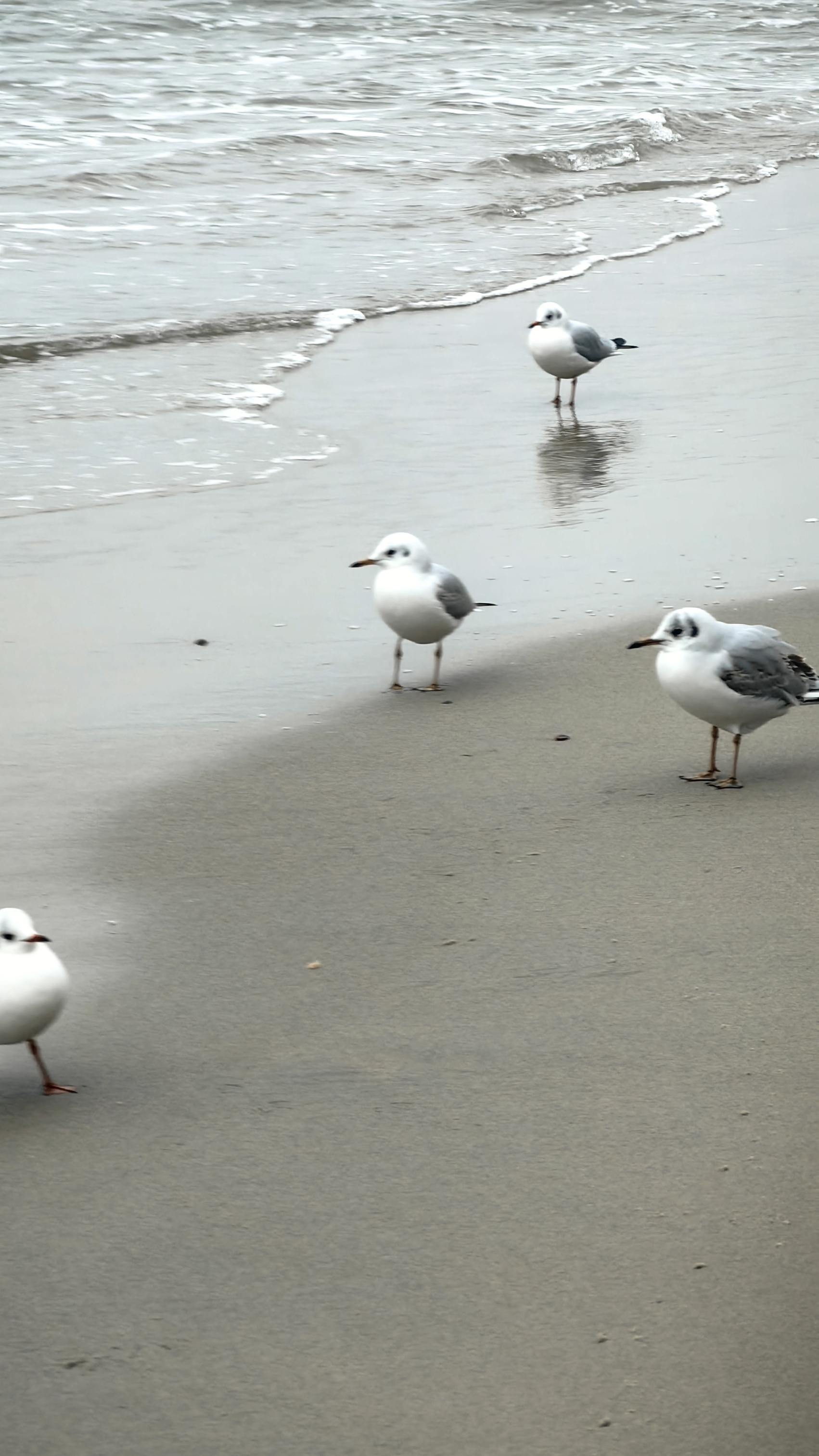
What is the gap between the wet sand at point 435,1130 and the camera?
253cm

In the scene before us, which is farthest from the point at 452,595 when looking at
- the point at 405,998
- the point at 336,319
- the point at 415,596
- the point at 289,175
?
the point at 289,175

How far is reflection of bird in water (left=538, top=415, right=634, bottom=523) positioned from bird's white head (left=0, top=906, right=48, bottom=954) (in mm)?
4394

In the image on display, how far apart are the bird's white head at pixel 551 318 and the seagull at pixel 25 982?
6.60m

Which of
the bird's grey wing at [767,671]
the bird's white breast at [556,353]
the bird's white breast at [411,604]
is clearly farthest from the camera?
the bird's white breast at [556,353]

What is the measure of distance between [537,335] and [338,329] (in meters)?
2.17

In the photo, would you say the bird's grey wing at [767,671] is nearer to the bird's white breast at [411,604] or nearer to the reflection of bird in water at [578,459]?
the bird's white breast at [411,604]

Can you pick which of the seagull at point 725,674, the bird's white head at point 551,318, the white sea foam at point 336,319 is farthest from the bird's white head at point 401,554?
the white sea foam at point 336,319

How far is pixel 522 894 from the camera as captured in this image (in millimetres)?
4168

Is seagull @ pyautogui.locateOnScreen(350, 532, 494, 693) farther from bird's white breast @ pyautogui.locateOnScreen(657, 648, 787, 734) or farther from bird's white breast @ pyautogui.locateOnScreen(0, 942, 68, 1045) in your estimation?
bird's white breast @ pyautogui.locateOnScreen(0, 942, 68, 1045)

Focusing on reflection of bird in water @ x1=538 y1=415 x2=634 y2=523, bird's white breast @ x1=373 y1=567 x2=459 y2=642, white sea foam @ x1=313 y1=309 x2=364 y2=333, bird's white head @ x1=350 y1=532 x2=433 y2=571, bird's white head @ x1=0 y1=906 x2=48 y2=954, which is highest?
bird's white head @ x1=0 y1=906 x2=48 y2=954

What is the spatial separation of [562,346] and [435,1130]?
663 centimetres

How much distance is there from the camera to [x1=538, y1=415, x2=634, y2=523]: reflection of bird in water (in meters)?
7.68

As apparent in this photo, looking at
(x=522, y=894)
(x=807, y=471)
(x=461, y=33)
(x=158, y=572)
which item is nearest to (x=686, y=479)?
(x=807, y=471)

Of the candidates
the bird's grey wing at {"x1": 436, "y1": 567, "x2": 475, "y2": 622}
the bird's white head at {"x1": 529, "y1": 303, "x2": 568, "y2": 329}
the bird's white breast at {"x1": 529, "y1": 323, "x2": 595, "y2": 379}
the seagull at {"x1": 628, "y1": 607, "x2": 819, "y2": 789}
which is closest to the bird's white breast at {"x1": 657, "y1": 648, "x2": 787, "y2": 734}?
the seagull at {"x1": 628, "y1": 607, "x2": 819, "y2": 789}
